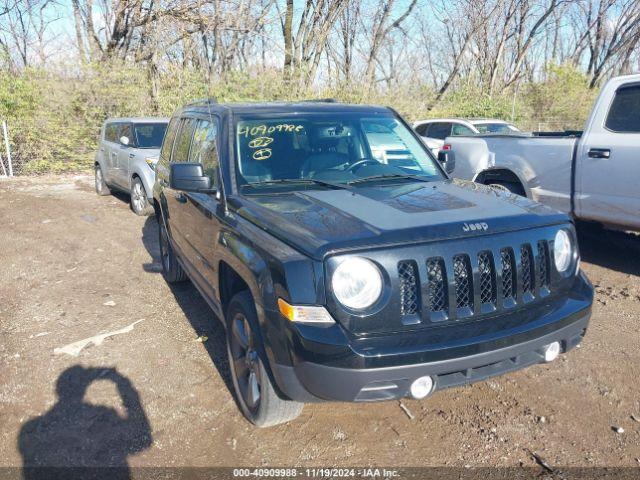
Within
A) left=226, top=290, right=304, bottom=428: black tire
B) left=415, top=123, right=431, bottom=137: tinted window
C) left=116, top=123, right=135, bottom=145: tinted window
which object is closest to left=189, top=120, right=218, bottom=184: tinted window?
left=226, top=290, right=304, bottom=428: black tire

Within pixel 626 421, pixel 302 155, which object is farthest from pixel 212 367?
pixel 626 421

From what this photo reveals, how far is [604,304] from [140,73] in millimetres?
14355

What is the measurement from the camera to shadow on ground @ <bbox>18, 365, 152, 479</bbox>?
2.82 m

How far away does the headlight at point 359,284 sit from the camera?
2.47 meters

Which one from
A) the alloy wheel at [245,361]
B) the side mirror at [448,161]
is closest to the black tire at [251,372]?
the alloy wheel at [245,361]

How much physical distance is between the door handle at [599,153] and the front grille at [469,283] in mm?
3256

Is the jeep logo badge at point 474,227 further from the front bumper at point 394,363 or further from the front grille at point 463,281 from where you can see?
the front bumper at point 394,363

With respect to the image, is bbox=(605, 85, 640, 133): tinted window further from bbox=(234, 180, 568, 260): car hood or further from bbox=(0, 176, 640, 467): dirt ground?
bbox=(234, 180, 568, 260): car hood

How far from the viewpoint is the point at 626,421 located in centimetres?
316

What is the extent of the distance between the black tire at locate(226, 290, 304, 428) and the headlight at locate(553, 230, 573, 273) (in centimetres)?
163

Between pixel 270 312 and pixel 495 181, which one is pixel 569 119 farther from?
pixel 270 312

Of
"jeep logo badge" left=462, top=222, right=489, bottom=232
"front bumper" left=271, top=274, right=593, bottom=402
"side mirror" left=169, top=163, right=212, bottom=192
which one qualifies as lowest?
"front bumper" left=271, top=274, right=593, bottom=402

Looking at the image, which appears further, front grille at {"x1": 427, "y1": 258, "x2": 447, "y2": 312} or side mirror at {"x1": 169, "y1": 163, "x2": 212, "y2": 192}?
side mirror at {"x1": 169, "y1": 163, "x2": 212, "y2": 192}

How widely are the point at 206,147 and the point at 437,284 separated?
2.24 m
